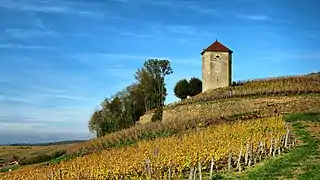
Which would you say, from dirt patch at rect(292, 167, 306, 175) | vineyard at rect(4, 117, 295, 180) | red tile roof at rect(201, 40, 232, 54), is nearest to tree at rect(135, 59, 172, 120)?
→ red tile roof at rect(201, 40, 232, 54)

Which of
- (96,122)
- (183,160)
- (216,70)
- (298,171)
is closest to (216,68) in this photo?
(216,70)

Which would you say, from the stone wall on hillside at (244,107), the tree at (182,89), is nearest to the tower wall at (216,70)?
the tree at (182,89)

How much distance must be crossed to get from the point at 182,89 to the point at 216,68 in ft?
34.9

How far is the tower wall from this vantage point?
57.0m

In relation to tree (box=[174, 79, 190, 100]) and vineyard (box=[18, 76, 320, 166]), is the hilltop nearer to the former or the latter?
vineyard (box=[18, 76, 320, 166])

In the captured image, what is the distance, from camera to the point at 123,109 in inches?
2771

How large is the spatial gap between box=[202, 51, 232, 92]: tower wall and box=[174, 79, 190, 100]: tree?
9364 millimetres

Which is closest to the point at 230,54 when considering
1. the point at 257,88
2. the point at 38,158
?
the point at 257,88

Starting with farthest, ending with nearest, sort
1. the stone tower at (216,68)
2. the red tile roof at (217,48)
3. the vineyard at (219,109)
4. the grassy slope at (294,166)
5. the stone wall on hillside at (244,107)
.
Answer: the red tile roof at (217,48), the stone tower at (216,68), the stone wall on hillside at (244,107), the vineyard at (219,109), the grassy slope at (294,166)

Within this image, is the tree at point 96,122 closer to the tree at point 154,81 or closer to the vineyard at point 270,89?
the tree at point 154,81

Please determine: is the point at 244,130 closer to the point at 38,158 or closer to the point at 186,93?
the point at 38,158

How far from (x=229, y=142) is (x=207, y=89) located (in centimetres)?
3529

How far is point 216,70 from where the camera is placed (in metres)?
57.1

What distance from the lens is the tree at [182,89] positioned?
2629 inches
